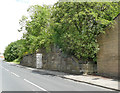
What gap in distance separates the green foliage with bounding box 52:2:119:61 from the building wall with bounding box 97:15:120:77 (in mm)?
619

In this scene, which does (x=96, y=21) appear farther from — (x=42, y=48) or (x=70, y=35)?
(x=42, y=48)

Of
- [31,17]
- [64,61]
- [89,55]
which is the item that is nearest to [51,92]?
[89,55]

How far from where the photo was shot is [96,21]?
16.6 m

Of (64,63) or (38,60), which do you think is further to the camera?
(38,60)

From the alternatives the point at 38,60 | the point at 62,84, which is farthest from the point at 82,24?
the point at 38,60

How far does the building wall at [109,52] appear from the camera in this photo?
1421cm

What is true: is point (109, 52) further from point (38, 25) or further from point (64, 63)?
point (38, 25)

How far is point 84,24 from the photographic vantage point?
1703cm

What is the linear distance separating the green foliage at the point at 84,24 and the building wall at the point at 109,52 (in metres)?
0.62

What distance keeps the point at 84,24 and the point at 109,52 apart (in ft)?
13.1

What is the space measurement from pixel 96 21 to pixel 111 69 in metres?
5.04

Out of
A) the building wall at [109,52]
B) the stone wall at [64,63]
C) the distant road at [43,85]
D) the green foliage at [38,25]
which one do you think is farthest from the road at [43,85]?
the green foliage at [38,25]

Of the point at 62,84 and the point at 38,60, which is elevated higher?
the point at 38,60

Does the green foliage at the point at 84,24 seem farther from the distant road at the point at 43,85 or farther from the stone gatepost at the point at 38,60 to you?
the stone gatepost at the point at 38,60
